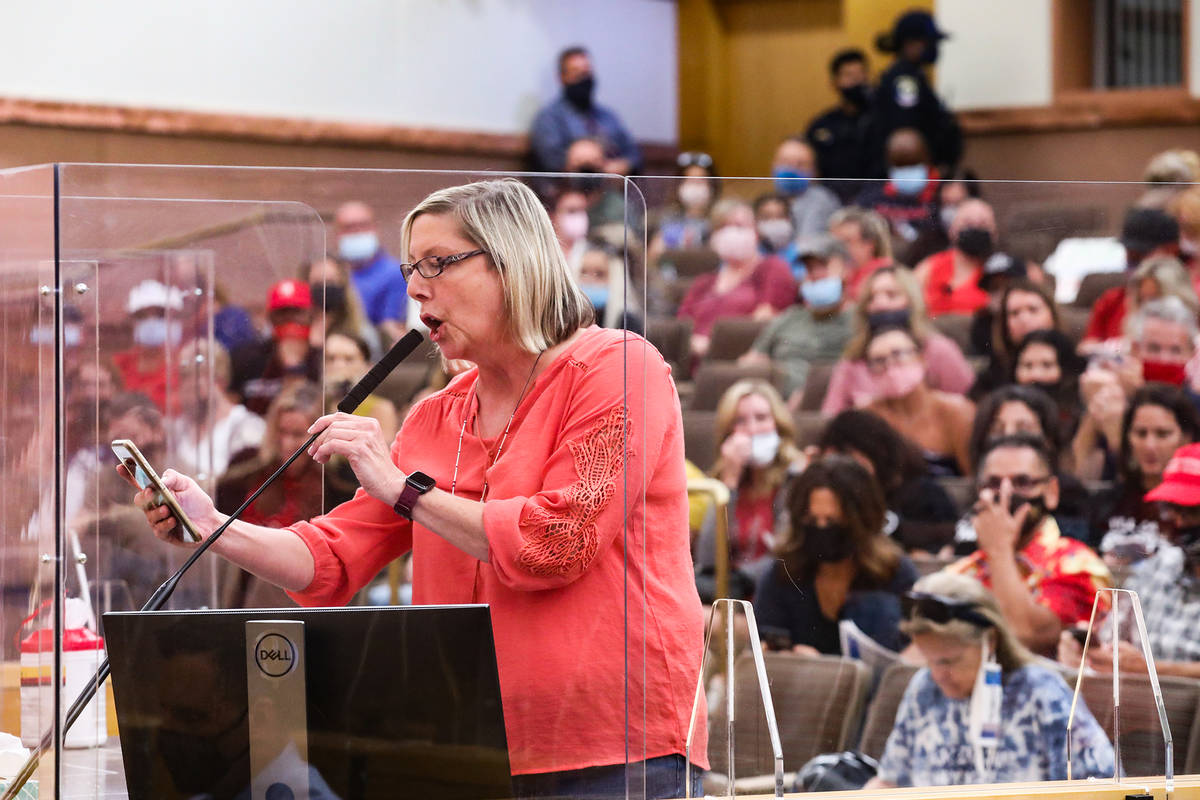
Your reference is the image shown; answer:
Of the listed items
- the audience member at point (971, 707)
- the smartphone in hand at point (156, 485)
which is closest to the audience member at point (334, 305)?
the smartphone in hand at point (156, 485)

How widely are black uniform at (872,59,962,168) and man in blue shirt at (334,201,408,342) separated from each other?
4331 millimetres

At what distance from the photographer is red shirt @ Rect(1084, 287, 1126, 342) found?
105 inches

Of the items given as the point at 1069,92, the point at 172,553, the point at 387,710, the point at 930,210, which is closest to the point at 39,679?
the point at 172,553

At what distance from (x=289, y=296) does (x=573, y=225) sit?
0.29 m

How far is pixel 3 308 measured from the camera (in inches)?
59.4

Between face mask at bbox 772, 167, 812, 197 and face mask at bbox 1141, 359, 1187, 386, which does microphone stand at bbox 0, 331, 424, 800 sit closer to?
face mask at bbox 772, 167, 812, 197

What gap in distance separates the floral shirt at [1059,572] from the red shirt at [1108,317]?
1.18 feet

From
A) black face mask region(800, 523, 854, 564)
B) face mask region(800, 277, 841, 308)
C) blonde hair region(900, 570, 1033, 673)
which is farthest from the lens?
face mask region(800, 277, 841, 308)

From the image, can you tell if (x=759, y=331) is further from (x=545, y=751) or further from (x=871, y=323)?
(x=545, y=751)

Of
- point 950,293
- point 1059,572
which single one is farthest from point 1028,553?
point 950,293

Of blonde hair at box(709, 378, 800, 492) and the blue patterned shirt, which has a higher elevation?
blonde hair at box(709, 378, 800, 492)

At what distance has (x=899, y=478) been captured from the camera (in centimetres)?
302

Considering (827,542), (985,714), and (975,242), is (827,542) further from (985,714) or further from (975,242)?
(975,242)

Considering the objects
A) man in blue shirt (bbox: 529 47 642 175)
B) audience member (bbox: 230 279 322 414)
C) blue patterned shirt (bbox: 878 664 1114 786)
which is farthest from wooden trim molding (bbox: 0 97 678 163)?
audience member (bbox: 230 279 322 414)
